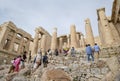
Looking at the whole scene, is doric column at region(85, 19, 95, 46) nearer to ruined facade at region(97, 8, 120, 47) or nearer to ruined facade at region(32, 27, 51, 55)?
ruined facade at region(97, 8, 120, 47)

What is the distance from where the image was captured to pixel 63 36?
32312mm

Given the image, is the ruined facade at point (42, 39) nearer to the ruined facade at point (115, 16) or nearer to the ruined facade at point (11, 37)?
the ruined facade at point (11, 37)

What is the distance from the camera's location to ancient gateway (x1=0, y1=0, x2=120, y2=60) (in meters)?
18.2

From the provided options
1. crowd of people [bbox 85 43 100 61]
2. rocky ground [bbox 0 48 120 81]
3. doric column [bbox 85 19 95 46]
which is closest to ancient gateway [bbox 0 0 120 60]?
doric column [bbox 85 19 95 46]

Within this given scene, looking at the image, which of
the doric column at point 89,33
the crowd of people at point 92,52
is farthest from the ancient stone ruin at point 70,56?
the crowd of people at point 92,52

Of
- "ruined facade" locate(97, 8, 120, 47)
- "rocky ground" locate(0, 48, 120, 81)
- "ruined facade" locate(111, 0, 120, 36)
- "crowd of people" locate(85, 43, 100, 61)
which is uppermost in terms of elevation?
"ruined facade" locate(111, 0, 120, 36)

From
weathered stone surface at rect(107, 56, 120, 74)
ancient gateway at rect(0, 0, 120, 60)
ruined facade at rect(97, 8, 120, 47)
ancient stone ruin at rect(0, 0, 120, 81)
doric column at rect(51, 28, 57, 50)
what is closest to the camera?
weathered stone surface at rect(107, 56, 120, 74)

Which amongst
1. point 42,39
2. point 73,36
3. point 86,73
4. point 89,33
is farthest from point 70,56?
point 42,39

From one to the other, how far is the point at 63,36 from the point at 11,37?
12.7 m

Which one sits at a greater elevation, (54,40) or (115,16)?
(115,16)

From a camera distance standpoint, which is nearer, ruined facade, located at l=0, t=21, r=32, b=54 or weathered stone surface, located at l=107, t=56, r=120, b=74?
weathered stone surface, located at l=107, t=56, r=120, b=74

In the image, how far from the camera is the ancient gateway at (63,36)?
1819cm

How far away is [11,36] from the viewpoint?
26.9m

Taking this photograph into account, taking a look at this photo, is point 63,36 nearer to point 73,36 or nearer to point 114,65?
point 73,36
